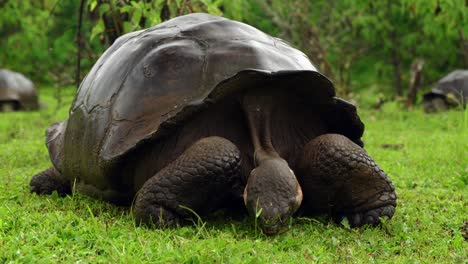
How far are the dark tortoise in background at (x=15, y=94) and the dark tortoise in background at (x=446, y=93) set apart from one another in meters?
5.62

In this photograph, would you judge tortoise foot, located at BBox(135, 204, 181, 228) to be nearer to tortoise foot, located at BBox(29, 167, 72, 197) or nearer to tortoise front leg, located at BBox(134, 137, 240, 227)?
tortoise front leg, located at BBox(134, 137, 240, 227)

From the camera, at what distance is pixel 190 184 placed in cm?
262

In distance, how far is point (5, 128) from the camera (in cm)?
707

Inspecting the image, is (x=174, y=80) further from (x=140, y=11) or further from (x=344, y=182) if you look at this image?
(x=140, y=11)

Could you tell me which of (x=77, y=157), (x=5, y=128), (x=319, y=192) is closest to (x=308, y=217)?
(x=319, y=192)

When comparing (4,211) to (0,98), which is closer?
(4,211)

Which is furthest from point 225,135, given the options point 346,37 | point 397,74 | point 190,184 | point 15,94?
point 397,74

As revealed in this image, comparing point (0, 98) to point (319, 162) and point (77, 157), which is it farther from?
point (319, 162)

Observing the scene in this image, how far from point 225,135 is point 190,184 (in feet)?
0.95

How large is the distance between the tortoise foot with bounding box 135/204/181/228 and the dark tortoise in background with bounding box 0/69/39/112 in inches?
316

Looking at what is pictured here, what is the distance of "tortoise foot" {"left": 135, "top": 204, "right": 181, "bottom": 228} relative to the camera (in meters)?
2.65

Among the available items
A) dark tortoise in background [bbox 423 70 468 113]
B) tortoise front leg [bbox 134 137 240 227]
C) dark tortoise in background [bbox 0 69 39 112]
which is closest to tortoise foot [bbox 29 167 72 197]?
tortoise front leg [bbox 134 137 240 227]

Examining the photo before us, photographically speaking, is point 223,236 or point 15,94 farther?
point 15,94

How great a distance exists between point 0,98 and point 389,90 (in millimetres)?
6225
